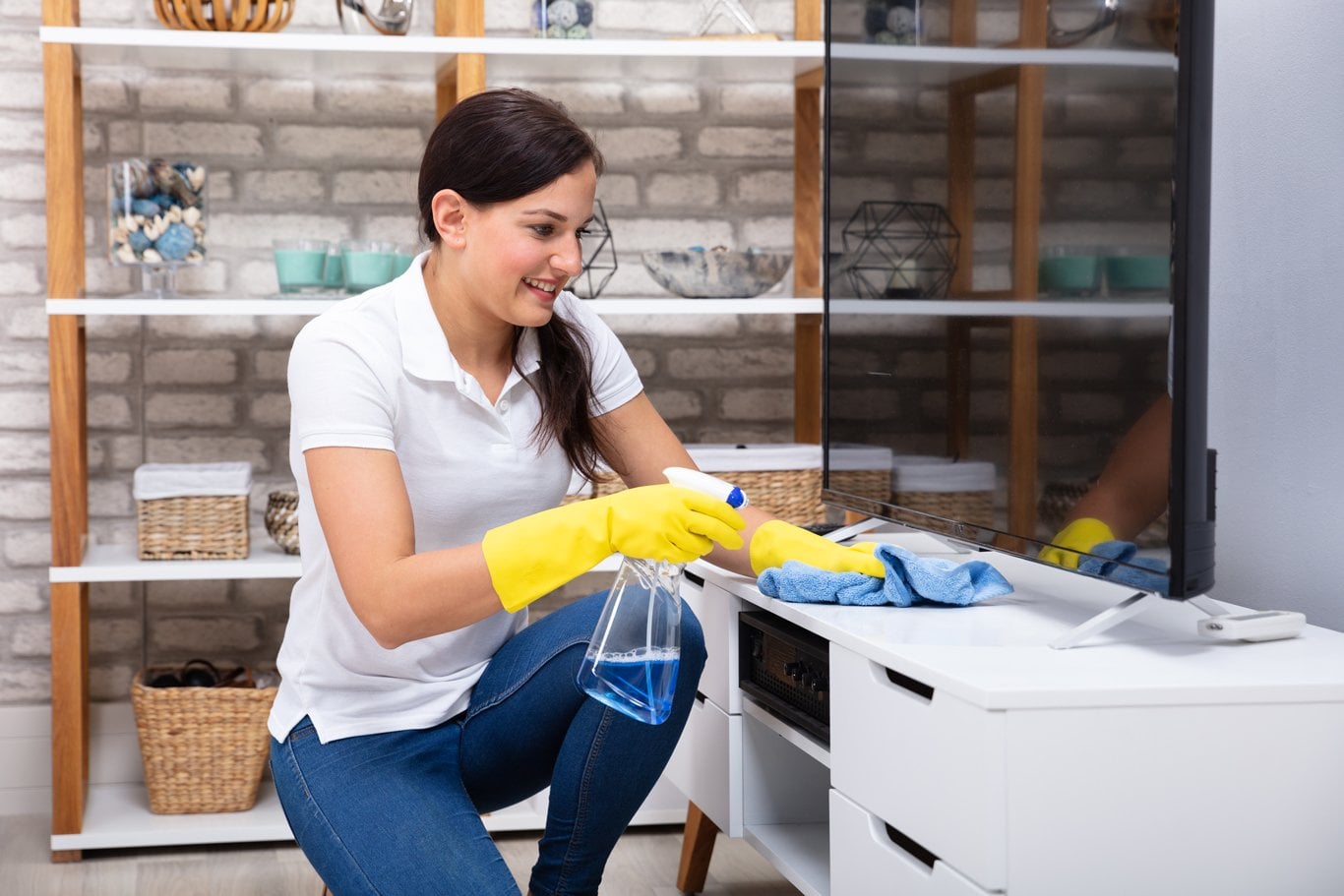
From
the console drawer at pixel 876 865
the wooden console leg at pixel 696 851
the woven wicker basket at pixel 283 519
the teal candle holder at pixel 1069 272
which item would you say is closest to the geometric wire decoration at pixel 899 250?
the teal candle holder at pixel 1069 272

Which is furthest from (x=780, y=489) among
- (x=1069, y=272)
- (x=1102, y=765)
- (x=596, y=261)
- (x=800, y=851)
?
(x=1102, y=765)

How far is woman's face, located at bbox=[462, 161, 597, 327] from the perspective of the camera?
1.65 metres

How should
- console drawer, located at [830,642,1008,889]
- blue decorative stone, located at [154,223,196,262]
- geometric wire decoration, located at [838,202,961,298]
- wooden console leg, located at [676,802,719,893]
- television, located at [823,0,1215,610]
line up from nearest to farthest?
console drawer, located at [830,642,1008,889], television, located at [823,0,1215,610], geometric wire decoration, located at [838,202,961,298], wooden console leg, located at [676,802,719,893], blue decorative stone, located at [154,223,196,262]

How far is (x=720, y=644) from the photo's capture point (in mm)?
1981

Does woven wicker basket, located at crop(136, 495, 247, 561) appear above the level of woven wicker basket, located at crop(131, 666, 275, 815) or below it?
above

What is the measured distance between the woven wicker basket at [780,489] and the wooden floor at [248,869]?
0.59m

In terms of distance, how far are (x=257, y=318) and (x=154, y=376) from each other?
22 cm

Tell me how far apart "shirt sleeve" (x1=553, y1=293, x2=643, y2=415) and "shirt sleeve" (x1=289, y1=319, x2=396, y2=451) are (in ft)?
1.09

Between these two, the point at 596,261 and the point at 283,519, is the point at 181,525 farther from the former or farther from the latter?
the point at 596,261

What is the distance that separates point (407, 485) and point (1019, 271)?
2.43 ft

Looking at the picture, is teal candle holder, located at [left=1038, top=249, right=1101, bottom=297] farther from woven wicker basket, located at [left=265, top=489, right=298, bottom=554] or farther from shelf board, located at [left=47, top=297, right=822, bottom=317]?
woven wicker basket, located at [left=265, top=489, right=298, bottom=554]

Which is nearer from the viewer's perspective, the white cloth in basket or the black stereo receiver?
the black stereo receiver

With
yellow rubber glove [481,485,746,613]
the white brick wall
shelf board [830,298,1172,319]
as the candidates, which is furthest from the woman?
the white brick wall

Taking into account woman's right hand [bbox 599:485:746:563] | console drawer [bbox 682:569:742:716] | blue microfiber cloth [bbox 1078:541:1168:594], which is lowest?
console drawer [bbox 682:569:742:716]
